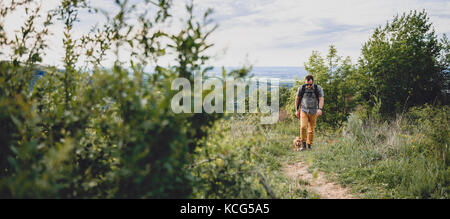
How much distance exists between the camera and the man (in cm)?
706

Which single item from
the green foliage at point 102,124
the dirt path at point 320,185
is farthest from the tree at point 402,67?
the green foliage at point 102,124

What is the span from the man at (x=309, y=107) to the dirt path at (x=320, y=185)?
1600mm

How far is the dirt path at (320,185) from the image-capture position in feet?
14.2

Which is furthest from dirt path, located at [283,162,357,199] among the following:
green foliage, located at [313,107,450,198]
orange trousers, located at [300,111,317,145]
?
orange trousers, located at [300,111,317,145]

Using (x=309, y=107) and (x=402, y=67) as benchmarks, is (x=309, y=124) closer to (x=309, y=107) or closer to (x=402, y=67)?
(x=309, y=107)

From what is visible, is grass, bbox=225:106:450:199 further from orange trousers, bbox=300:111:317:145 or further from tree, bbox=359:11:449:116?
tree, bbox=359:11:449:116

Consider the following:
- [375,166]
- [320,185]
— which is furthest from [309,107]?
[320,185]

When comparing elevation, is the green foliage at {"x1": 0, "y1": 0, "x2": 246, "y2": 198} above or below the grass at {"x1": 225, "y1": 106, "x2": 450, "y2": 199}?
above

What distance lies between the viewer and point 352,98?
989 centimetres

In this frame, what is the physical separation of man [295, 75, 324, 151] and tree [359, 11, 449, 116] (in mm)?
4140

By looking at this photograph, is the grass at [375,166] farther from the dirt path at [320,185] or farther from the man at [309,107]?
the man at [309,107]
